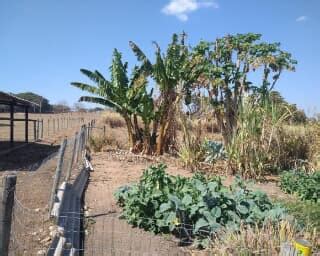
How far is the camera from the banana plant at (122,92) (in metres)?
16.9

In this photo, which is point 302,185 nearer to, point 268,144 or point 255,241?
point 268,144

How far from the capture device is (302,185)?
360 inches

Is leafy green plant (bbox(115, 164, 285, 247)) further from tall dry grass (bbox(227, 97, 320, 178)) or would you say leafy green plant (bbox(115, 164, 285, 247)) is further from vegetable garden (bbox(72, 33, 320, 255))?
tall dry grass (bbox(227, 97, 320, 178))

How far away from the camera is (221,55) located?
54.0 feet

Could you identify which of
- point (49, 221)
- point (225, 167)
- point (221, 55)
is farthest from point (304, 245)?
point (221, 55)

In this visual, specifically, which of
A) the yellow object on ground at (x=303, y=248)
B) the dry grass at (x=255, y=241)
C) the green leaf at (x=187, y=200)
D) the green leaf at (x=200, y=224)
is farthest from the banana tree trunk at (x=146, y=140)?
the yellow object on ground at (x=303, y=248)

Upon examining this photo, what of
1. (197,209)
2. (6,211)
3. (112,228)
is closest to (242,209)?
(197,209)

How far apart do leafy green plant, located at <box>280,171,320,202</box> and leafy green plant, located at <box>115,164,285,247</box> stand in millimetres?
2513

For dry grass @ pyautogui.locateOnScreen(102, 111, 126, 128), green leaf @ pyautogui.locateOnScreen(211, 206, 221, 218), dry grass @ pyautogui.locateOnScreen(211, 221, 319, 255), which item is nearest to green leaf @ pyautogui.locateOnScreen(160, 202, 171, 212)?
green leaf @ pyautogui.locateOnScreen(211, 206, 221, 218)

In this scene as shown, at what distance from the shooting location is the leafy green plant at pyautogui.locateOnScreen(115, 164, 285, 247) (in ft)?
19.1

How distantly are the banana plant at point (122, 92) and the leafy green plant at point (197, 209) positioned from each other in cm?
1015

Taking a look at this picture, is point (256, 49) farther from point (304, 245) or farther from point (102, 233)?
point (304, 245)

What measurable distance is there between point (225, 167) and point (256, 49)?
650 centimetres

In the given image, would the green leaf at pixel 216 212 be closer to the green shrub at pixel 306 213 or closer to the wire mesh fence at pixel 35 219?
the green shrub at pixel 306 213
